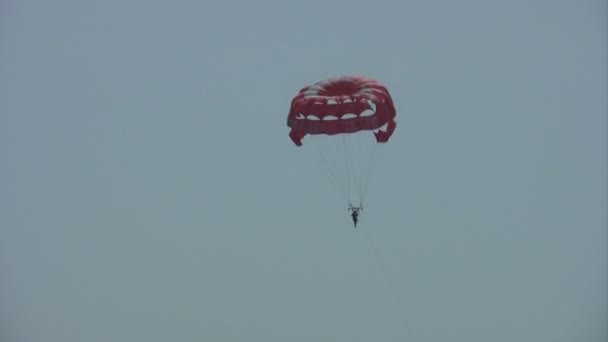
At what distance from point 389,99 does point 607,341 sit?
88.7 feet

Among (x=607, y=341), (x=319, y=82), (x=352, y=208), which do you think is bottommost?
(x=607, y=341)

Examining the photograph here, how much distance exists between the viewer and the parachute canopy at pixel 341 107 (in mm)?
58625

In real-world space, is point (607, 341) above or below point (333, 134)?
below

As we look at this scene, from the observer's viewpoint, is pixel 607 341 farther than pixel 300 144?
Yes

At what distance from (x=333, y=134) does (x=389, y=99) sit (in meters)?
2.11

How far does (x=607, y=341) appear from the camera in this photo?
81938 millimetres

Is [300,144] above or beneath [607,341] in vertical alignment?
above

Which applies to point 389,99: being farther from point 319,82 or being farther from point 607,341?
point 607,341

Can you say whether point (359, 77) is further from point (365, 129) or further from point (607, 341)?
point (607, 341)

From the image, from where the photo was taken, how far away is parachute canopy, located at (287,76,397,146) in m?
58.6

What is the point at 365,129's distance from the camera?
59.1 metres

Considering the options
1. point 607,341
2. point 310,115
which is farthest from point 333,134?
point 607,341

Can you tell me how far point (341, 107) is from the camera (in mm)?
58938

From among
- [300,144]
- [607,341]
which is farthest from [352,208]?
[607,341]
